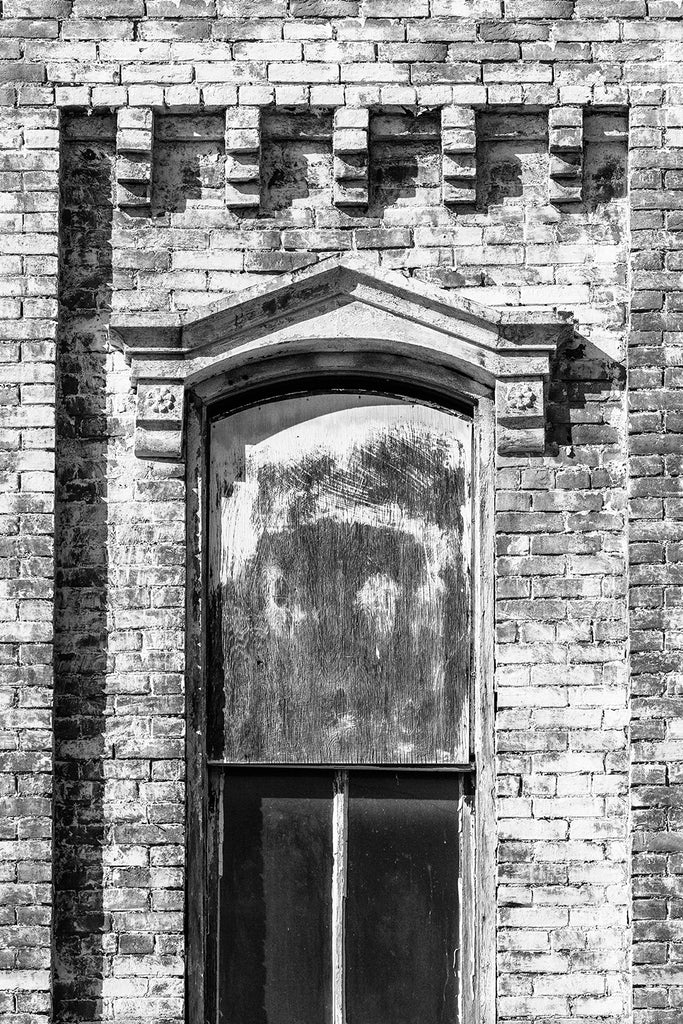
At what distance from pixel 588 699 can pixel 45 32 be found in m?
3.53

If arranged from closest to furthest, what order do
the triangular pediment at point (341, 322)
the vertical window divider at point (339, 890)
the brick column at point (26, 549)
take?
1. the brick column at point (26, 549)
2. the vertical window divider at point (339, 890)
3. the triangular pediment at point (341, 322)

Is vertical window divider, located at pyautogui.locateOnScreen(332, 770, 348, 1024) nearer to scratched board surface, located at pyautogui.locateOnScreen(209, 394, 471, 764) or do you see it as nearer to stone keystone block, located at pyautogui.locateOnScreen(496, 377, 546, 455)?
scratched board surface, located at pyautogui.locateOnScreen(209, 394, 471, 764)

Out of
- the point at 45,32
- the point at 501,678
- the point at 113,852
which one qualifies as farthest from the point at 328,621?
the point at 45,32

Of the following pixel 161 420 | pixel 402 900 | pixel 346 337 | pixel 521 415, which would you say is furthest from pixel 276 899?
pixel 346 337

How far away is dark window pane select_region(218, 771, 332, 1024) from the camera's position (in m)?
5.70

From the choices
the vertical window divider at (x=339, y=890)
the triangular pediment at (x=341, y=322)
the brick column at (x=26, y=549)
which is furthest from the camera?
the triangular pediment at (x=341, y=322)

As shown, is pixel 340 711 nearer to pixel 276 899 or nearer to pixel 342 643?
pixel 342 643

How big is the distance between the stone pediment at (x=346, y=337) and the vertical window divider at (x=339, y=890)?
1532 mm

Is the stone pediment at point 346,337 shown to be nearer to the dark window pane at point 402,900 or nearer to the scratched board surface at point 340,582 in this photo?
the scratched board surface at point 340,582

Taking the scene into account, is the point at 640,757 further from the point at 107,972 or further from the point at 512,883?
the point at 107,972

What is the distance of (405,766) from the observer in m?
5.79

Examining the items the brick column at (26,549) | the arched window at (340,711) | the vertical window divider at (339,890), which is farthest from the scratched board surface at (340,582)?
the brick column at (26,549)

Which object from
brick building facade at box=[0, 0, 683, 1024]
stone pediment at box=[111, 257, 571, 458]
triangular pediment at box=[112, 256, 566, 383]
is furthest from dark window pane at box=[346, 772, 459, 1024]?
triangular pediment at box=[112, 256, 566, 383]

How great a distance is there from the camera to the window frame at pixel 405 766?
5.68m
